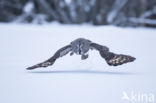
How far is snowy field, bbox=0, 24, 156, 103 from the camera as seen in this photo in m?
1.91

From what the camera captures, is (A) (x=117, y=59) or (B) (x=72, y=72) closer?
(A) (x=117, y=59)

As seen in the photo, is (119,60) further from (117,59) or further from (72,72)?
(72,72)

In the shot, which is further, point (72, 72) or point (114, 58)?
point (72, 72)

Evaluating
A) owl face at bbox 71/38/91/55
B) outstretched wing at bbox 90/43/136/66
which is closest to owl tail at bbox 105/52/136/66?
outstretched wing at bbox 90/43/136/66

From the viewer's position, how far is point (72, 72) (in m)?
2.53

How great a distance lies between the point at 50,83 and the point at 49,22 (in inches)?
194

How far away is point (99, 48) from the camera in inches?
94.2

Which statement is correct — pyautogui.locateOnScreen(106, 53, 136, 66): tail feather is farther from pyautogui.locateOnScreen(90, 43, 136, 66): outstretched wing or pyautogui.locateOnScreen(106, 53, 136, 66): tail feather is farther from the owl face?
the owl face

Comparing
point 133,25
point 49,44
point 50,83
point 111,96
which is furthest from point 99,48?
point 133,25

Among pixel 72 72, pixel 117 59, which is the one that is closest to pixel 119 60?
pixel 117 59

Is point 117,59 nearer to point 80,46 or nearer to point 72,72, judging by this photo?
point 80,46

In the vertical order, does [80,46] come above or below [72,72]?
above

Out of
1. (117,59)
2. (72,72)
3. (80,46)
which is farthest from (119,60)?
(72,72)

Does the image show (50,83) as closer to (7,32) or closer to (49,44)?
(49,44)
